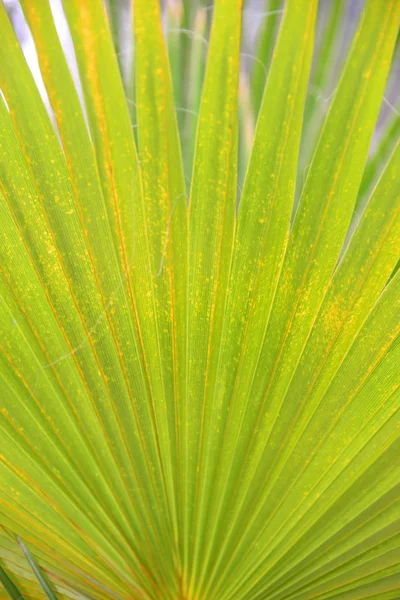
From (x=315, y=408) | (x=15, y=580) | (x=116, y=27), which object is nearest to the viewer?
(x=116, y=27)

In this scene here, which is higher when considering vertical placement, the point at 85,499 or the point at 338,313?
the point at 338,313

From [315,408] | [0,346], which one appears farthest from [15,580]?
[315,408]

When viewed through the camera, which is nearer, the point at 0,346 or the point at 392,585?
the point at 0,346

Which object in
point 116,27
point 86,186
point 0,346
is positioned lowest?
point 0,346

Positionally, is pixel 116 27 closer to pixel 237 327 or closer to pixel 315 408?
pixel 237 327

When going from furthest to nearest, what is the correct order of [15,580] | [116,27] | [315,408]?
1. [15,580]
2. [315,408]
3. [116,27]

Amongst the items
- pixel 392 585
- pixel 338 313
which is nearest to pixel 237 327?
pixel 338 313

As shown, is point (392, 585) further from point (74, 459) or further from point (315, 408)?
point (74, 459)
